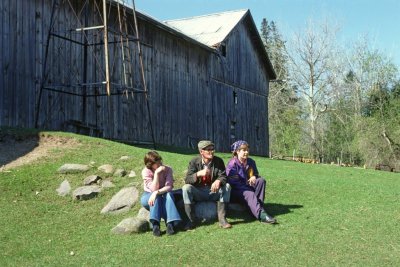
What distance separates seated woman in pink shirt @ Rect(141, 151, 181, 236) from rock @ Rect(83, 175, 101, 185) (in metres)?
3.15

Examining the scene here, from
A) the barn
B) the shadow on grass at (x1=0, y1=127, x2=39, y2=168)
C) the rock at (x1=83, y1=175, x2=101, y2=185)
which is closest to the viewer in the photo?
the rock at (x1=83, y1=175, x2=101, y2=185)

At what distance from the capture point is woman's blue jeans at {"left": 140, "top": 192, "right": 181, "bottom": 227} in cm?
911

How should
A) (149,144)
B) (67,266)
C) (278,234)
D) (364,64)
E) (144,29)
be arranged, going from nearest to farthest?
(67,266) → (278,234) → (149,144) → (144,29) → (364,64)

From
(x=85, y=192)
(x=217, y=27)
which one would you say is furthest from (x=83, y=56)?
(x=217, y=27)

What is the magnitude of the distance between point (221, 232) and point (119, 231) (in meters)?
1.70

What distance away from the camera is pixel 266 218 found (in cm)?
928

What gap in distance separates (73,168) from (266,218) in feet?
18.5

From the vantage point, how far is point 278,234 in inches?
339

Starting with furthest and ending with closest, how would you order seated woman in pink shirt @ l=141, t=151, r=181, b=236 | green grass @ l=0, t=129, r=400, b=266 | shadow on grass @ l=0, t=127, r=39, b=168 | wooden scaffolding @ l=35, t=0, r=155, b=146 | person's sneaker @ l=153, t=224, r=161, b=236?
wooden scaffolding @ l=35, t=0, r=155, b=146
shadow on grass @ l=0, t=127, r=39, b=168
seated woman in pink shirt @ l=141, t=151, r=181, b=236
person's sneaker @ l=153, t=224, r=161, b=236
green grass @ l=0, t=129, r=400, b=266

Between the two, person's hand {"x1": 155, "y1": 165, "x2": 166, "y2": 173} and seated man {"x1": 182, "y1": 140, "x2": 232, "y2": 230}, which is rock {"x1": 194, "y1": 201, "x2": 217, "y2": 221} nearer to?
seated man {"x1": 182, "y1": 140, "x2": 232, "y2": 230}

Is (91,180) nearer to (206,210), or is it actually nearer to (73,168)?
(73,168)

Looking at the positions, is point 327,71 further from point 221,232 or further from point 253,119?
point 221,232

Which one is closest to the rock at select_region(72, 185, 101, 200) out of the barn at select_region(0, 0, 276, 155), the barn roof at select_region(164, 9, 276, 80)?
the barn at select_region(0, 0, 276, 155)

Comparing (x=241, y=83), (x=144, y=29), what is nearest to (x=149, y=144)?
(x=144, y=29)
